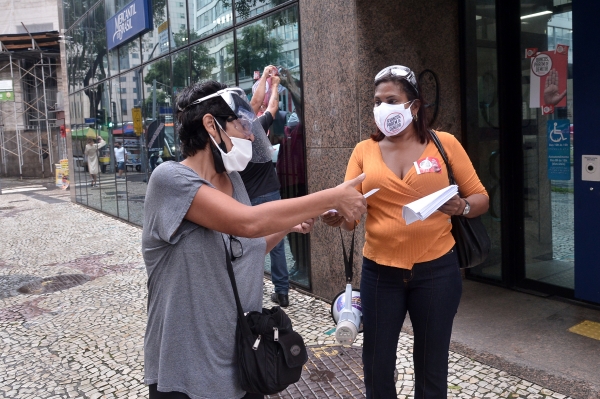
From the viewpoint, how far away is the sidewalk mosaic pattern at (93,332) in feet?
12.9

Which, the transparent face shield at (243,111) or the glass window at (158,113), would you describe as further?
the glass window at (158,113)

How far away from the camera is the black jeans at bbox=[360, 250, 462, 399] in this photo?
258 centimetres

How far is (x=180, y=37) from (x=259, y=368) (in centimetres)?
799

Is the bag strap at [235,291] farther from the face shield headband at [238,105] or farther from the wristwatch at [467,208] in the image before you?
the wristwatch at [467,208]

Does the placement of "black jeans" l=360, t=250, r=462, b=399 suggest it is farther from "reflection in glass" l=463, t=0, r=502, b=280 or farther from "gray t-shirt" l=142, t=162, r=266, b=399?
"reflection in glass" l=463, t=0, r=502, b=280

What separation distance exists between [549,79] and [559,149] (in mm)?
613

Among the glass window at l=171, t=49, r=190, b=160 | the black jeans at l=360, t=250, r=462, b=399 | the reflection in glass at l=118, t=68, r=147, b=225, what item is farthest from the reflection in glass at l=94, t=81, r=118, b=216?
the black jeans at l=360, t=250, r=462, b=399

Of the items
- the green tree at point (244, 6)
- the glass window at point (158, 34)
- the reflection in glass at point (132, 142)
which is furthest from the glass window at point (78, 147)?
the green tree at point (244, 6)

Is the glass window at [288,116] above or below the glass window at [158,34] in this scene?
below

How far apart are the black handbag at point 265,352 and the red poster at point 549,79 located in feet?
13.0

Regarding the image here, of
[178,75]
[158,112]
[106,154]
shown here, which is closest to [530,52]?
[178,75]

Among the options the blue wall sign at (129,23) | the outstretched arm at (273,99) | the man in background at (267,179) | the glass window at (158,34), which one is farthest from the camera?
the blue wall sign at (129,23)

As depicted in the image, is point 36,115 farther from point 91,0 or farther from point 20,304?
point 20,304

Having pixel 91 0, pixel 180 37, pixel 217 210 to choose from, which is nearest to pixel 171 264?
pixel 217 210
